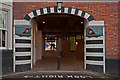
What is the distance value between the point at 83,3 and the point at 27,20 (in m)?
3.44

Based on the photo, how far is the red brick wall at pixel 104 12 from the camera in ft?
22.0

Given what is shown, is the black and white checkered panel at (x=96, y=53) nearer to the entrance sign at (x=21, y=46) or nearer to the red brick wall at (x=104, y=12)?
the red brick wall at (x=104, y=12)

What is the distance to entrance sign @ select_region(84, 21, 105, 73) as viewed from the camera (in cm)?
660

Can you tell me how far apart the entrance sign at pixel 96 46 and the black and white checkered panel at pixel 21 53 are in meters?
3.63

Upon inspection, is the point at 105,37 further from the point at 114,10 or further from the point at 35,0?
the point at 35,0

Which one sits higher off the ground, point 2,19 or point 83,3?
point 83,3

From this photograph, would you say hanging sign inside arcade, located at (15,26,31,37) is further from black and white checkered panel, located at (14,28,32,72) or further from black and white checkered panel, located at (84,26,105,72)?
black and white checkered panel, located at (84,26,105,72)

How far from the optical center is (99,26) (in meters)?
6.64

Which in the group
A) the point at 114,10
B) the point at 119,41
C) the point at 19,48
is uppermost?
the point at 114,10

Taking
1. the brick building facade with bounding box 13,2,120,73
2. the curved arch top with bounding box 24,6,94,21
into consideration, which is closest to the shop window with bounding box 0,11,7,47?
the brick building facade with bounding box 13,2,120,73

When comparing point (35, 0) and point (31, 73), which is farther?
point (35, 0)

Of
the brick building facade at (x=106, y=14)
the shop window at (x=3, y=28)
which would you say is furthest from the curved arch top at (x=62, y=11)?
A: the shop window at (x=3, y=28)

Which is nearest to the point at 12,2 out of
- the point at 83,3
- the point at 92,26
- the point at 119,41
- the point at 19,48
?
the point at 19,48

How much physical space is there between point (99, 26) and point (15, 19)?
4.86 meters
